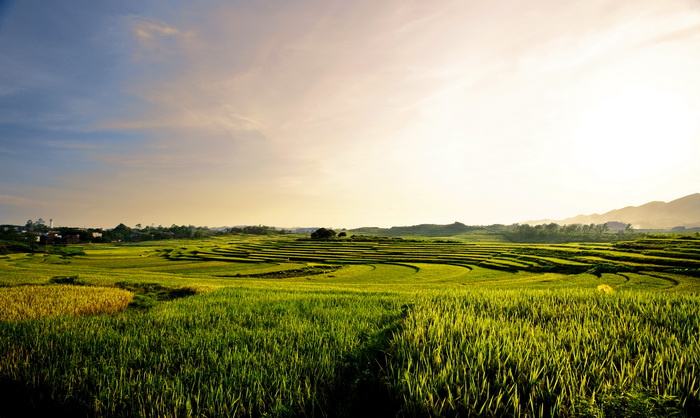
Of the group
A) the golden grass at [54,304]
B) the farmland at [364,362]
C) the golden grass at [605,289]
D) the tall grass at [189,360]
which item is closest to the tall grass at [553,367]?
the farmland at [364,362]

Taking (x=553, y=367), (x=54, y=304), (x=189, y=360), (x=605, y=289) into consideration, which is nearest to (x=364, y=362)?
(x=553, y=367)

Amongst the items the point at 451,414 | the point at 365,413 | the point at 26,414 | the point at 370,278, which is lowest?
the point at 370,278

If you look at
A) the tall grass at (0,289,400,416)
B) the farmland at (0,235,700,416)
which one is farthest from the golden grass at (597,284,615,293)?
the tall grass at (0,289,400,416)

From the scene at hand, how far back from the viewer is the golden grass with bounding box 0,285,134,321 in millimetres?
10420

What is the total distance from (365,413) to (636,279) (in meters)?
34.9

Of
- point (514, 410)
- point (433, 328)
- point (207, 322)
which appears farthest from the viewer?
point (207, 322)

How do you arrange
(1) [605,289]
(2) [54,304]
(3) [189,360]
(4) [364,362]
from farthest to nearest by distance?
(1) [605,289]
(2) [54,304]
(3) [189,360]
(4) [364,362]

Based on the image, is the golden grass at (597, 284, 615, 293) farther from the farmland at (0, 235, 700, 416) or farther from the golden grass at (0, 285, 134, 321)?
the golden grass at (0, 285, 134, 321)

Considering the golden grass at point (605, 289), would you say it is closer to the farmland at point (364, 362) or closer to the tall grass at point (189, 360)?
the farmland at point (364, 362)

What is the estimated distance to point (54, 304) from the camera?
12.0 metres

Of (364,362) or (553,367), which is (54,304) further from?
(553,367)

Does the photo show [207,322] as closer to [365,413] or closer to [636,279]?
[365,413]

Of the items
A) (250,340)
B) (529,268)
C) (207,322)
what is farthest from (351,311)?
(529,268)

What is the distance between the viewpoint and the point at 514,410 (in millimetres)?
2711
